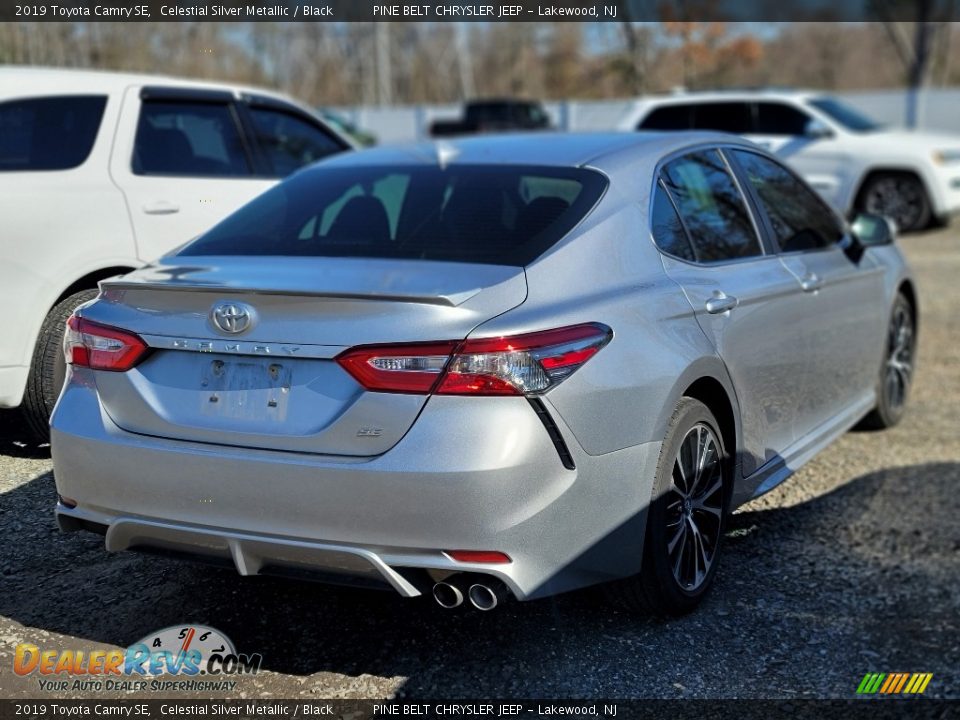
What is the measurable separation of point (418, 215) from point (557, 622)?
147 centimetres

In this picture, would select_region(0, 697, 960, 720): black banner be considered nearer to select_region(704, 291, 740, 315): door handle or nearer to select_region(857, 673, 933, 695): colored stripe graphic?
select_region(857, 673, 933, 695): colored stripe graphic

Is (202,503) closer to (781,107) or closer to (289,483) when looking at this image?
(289,483)

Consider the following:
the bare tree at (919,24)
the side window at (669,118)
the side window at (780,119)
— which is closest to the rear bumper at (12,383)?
the side window at (669,118)

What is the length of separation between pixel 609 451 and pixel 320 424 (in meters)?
0.82

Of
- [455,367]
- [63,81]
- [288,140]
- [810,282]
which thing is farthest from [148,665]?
[288,140]

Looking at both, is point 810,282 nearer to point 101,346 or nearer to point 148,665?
point 101,346

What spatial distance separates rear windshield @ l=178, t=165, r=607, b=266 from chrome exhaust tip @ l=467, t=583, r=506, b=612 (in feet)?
3.14

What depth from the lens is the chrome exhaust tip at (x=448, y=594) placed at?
3.08 m

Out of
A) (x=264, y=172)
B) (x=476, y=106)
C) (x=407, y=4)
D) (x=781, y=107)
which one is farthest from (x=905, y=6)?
(x=264, y=172)

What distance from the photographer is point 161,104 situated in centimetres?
627

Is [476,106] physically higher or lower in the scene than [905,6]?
lower

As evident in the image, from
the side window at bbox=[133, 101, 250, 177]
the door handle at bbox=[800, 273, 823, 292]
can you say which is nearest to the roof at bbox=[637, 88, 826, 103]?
the side window at bbox=[133, 101, 250, 177]

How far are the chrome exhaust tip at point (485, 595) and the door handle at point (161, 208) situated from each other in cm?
340

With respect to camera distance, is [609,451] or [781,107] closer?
[609,451]
